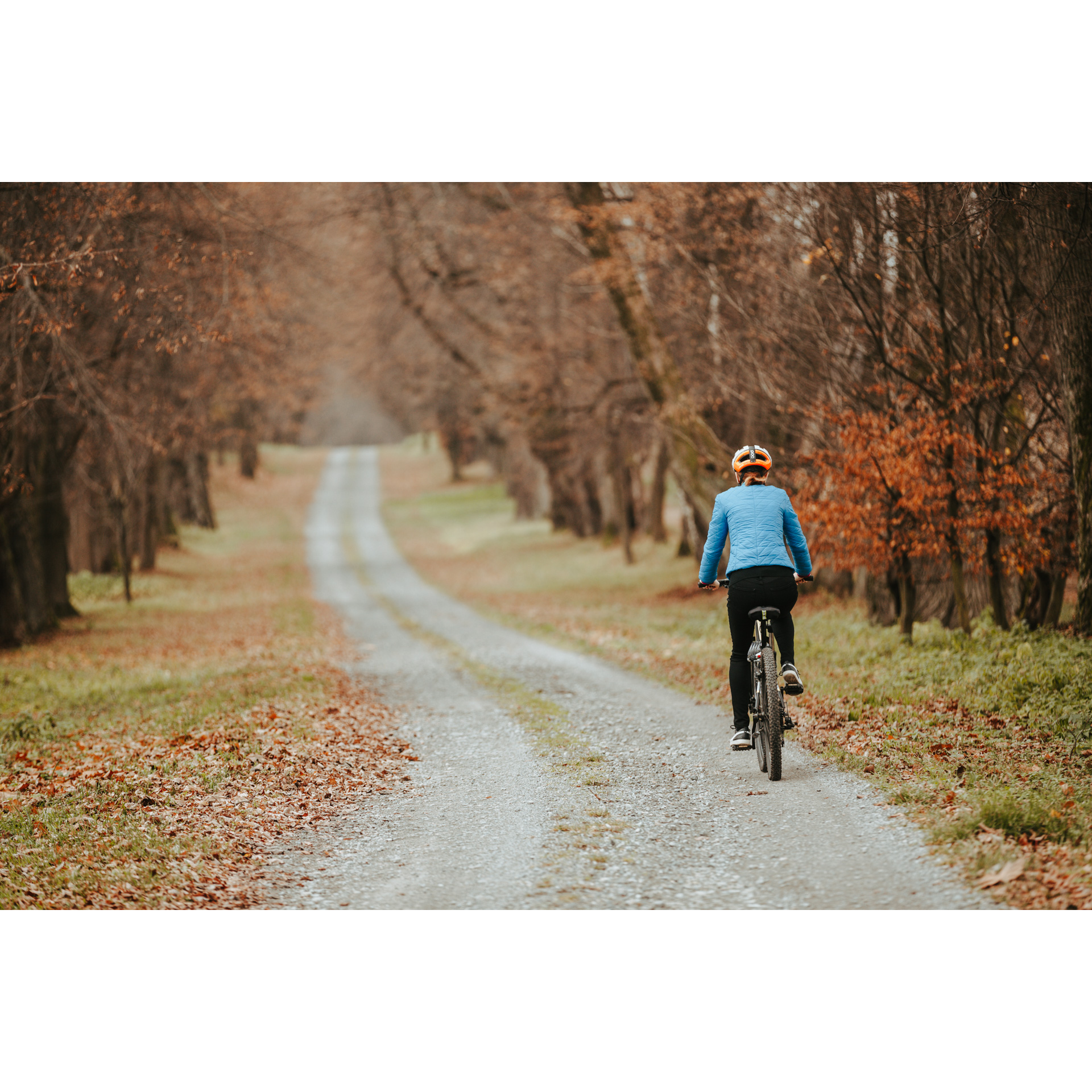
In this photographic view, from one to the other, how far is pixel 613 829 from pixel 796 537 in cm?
259

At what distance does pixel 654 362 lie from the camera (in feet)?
61.7

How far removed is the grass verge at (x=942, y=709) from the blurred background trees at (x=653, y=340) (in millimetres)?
896

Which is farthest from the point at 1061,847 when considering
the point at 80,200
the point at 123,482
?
the point at 123,482

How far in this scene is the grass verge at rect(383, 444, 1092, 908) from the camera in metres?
5.81

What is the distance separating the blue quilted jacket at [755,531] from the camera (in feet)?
24.3

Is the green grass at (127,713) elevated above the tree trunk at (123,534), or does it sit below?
below

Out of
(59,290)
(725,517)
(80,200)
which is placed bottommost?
(725,517)

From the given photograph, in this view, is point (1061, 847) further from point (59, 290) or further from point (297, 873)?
point (59, 290)

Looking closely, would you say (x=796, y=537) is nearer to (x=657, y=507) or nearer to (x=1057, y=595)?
(x=1057, y=595)

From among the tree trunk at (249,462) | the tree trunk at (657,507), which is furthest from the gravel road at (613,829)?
the tree trunk at (249,462)

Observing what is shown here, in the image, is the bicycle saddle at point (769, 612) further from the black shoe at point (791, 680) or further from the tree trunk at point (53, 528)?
the tree trunk at point (53, 528)

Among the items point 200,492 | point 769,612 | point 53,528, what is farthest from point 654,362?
point 200,492

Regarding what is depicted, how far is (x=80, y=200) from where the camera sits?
34.0 ft

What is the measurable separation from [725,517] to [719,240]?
324 inches
